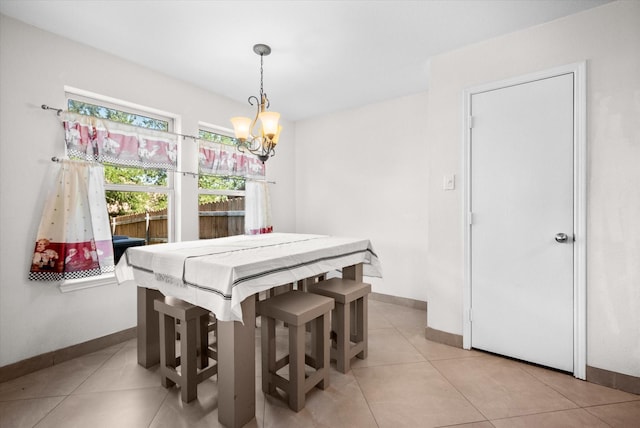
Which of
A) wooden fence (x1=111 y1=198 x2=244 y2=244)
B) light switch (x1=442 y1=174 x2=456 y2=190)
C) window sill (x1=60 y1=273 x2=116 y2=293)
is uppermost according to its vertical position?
light switch (x1=442 y1=174 x2=456 y2=190)

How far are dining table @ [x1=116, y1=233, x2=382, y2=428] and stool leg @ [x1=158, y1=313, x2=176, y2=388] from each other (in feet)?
0.74

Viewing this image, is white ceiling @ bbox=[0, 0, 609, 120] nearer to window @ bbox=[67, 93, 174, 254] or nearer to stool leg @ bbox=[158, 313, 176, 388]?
window @ bbox=[67, 93, 174, 254]

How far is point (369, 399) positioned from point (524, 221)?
65.6 inches

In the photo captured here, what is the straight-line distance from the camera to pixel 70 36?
7.34 feet

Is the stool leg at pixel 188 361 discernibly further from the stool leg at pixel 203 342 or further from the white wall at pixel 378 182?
the white wall at pixel 378 182

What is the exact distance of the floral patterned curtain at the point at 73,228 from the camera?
6.93 feet

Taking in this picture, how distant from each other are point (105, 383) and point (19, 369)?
647 mm

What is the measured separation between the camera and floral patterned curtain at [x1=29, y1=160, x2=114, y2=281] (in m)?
2.11

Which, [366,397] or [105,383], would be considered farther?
[105,383]

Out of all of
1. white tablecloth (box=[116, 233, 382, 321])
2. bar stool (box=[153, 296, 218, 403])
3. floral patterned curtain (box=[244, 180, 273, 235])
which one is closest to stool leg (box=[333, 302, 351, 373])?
white tablecloth (box=[116, 233, 382, 321])

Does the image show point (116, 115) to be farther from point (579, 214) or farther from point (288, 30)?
point (579, 214)

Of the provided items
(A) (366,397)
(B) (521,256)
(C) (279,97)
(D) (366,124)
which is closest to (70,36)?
(C) (279,97)

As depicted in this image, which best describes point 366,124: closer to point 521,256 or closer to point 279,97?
point 279,97

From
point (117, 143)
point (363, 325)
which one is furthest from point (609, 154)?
point (117, 143)
